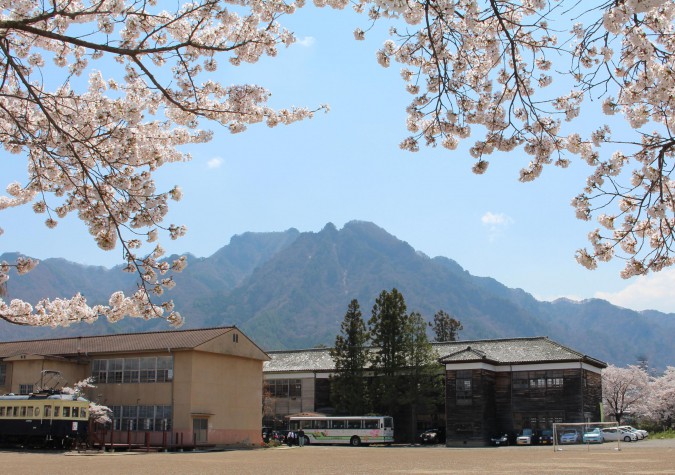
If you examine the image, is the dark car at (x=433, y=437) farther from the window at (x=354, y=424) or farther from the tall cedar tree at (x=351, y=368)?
the window at (x=354, y=424)

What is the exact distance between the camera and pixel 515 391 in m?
45.7

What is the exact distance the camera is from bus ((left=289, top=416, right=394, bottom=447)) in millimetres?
43312

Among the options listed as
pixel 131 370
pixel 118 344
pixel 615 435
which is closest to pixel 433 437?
pixel 615 435

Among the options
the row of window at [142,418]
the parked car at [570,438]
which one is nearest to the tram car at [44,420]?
the row of window at [142,418]

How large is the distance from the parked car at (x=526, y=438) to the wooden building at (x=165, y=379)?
1625cm

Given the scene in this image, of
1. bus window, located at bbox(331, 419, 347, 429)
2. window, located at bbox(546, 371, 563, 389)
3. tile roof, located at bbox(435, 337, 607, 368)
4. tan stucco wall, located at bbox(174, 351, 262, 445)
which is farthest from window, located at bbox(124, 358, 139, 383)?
window, located at bbox(546, 371, 563, 389)

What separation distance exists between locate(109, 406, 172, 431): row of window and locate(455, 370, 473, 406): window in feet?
61.6

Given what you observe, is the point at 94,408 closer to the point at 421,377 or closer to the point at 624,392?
the point at 421,377

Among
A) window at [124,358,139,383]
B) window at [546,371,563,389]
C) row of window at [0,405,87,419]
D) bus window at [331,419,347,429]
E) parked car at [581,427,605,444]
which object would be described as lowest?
parked car at [581,427,605,444]

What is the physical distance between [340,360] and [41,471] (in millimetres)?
31658

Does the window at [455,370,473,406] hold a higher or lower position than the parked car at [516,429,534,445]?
higher

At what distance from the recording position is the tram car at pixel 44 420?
31156 mm

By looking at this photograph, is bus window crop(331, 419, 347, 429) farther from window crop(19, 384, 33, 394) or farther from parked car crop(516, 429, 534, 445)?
window crop(19, 384, 33, 394)

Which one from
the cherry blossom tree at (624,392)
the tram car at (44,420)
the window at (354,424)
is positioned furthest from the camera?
the cherry blossom tree at (624,392)
